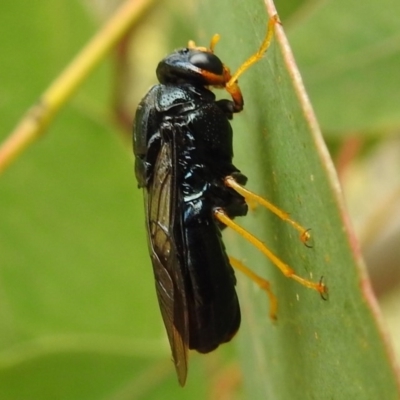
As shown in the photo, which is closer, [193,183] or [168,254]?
[168,254]

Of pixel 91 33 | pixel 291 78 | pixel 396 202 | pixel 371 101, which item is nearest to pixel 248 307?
pixel 371 101

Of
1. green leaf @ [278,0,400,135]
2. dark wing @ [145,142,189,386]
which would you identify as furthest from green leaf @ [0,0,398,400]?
green leaf @ [278,0,400,135]

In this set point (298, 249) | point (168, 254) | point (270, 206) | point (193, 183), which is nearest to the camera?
point (298, 249)

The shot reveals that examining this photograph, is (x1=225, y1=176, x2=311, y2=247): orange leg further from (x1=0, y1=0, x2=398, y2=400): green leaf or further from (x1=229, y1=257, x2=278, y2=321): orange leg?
(x1=229, y1=257, x2=278, y2=321): orange leg

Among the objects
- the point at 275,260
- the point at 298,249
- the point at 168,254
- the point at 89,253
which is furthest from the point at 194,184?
the point at 89,253

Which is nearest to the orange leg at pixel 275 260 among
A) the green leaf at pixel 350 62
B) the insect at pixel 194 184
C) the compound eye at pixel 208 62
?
the insect at pixel 194 184

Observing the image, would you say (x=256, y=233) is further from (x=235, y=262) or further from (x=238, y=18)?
(x=238, y=18)

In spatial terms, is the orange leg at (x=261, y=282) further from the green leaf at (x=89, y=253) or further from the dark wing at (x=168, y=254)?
the dark wing at (x=168, y=254)

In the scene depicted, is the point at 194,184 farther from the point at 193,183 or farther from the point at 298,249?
the point at 298,249

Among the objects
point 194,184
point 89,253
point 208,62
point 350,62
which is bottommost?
point 89,253
